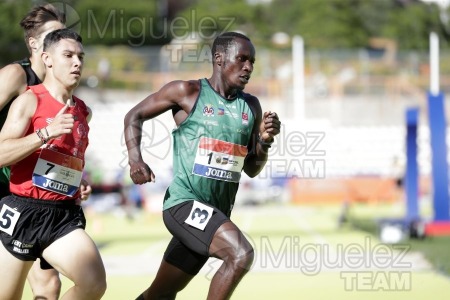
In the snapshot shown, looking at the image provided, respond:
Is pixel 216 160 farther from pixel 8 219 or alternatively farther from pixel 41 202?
pixel 8 219

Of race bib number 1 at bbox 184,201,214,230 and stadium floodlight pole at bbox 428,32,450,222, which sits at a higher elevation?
stadium floodlight pole at bbox 428,32,450,222

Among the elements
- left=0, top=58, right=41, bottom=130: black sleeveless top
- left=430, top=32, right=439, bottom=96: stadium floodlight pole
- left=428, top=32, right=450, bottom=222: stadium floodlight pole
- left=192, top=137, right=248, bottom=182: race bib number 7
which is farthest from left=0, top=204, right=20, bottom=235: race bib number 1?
left=430, top=32, right=439, bottom=96: stadium floodlight pole

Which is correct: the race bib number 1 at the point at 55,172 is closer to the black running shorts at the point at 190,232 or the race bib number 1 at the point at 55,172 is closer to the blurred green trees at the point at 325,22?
the black running shorts at the point at 190,232

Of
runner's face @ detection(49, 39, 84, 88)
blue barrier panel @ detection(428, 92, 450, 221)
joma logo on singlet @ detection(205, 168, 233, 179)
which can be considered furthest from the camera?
blue barrier panel @ detection(428, 92, 450, 221)

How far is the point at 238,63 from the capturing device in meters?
7.19

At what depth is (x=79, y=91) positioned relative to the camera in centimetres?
4209

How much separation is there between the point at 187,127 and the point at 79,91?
3557cm

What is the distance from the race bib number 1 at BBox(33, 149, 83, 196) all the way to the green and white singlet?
0.86m

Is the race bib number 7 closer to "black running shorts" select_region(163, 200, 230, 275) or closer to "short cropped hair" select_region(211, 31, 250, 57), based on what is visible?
"black running shorts" select_region(163, 200, 230, 275)

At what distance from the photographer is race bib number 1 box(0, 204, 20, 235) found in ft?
21.0

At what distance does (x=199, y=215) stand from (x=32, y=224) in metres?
1.21

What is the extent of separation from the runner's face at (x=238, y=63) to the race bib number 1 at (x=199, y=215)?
3.23ft

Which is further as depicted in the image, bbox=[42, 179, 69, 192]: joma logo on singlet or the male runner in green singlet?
the male runner in green singlet

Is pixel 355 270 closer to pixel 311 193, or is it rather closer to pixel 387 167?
pixel 311 193
